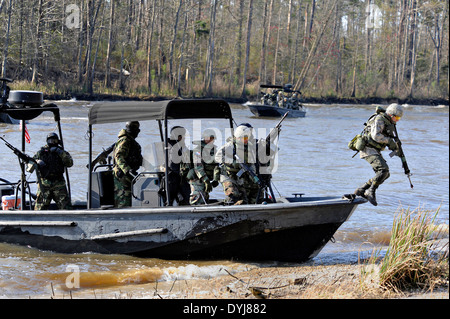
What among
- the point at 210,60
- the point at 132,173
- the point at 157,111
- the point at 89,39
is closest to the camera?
the point at 157,111

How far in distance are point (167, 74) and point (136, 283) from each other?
41857 mm

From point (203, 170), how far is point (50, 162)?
90.4 inches

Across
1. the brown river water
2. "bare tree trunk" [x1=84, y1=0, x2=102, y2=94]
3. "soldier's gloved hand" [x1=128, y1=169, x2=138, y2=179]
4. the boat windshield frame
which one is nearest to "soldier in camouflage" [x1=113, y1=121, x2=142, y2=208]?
"soldier's gloved hand" [x1=128, y1=169, x2=138, y2=179]

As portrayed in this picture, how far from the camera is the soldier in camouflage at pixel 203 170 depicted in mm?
8281

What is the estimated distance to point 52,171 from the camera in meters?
8.91

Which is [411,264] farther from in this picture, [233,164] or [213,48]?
[213,48]

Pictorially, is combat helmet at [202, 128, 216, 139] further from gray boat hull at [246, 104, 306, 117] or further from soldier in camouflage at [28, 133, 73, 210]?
gray boat hull at [246, 104, 306, 117]

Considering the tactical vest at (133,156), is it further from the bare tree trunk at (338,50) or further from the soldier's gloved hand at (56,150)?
the bare tree trunk at (338,50)

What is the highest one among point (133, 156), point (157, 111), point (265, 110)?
point (157, 111)

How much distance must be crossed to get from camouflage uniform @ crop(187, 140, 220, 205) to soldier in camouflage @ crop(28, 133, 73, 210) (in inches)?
72.8

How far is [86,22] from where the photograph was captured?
44.4m

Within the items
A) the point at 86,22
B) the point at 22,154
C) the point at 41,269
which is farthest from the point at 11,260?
the point at 86,22

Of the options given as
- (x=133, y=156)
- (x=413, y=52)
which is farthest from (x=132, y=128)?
(x=413, y=52)
